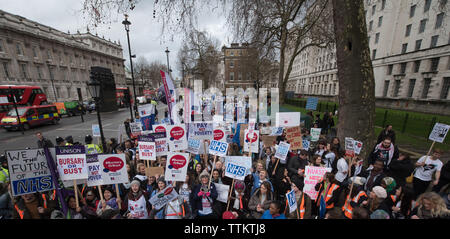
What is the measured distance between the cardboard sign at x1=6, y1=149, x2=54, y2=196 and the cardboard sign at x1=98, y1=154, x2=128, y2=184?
909 millimetres

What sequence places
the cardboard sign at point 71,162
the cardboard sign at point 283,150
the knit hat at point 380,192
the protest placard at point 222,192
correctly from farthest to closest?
the cardboard sign at point 283,150
the protest placard at point 222,192
the cardboard sign at point 71,162
the knit hat at point 380,192

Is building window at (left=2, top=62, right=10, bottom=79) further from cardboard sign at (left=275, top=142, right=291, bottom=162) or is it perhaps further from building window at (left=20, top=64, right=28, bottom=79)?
cardboard sign at (left=275, top=142, right=291, bottom=162)

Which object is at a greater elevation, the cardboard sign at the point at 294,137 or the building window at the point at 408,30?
the building window at the point at 408,30

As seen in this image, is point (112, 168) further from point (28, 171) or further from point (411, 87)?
point (411, 87)

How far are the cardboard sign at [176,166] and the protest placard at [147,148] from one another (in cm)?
104

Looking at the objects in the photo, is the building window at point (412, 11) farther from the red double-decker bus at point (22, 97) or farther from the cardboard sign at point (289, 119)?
the red double-decker bus at point (22, 97)

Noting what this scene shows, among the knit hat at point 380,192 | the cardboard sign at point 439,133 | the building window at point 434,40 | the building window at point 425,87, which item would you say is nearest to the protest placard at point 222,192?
the knit hat at point 380,192

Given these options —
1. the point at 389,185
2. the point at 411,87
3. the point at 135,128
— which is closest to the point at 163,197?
the point at 389,185

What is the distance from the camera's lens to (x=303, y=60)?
220 ft

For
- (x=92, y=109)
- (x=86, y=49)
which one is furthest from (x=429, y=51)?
(x=86, y=49)

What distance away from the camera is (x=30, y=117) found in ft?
49.9

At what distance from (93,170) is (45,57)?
48.9 m

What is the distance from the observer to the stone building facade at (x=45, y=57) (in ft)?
94.5

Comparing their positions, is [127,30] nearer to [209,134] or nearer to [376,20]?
[209,134]
